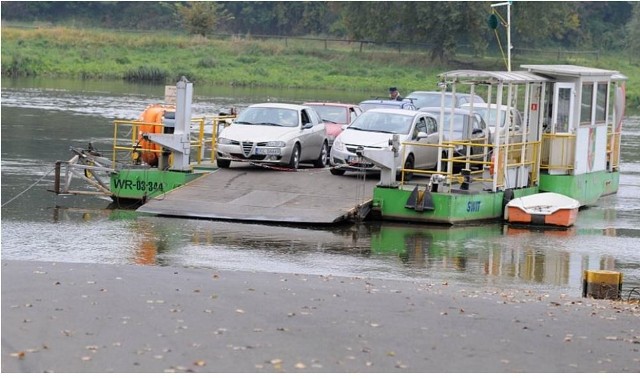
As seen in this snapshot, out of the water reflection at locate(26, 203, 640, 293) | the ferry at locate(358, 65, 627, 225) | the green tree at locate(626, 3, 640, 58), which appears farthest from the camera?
the green tree at locate(626, 3, 640, 58)

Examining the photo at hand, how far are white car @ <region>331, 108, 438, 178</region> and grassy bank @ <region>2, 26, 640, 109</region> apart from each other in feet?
147

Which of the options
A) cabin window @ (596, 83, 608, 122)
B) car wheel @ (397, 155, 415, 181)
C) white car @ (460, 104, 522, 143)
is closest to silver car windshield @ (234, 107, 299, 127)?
car wheel @ (397, 155, 415, 181)

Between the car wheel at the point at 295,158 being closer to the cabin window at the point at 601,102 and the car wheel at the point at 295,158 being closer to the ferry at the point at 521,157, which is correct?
the ferry at the point at 521,157

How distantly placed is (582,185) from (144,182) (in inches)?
405

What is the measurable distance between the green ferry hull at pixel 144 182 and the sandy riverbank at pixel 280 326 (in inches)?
425

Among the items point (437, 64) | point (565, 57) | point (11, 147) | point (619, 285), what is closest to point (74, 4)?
point (437, 64)

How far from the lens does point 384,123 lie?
27.8 metres

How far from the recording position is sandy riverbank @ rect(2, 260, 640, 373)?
10805 mm

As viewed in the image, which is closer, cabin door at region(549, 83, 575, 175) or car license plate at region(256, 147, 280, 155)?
car license plate at region(256, 147, 280, 155)

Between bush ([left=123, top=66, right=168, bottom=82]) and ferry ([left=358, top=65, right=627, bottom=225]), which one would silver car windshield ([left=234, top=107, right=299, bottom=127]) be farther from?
bush ([left=123, top=66, right=168, bottom=82])

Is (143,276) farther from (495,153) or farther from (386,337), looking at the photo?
(495,153)

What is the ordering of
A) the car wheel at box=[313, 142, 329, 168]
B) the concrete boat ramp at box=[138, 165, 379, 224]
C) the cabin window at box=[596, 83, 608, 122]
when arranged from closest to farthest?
the concrete boat ramp at box=[138, 165, 379, 224], the car wheel at box=[313, 142, 329, 168], the cabin window at box=[596, 83, 608, 122]

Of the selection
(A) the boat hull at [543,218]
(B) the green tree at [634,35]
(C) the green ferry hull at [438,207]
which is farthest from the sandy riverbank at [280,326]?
(B) the green tree at [634,35]

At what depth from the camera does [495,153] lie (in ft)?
85.3
